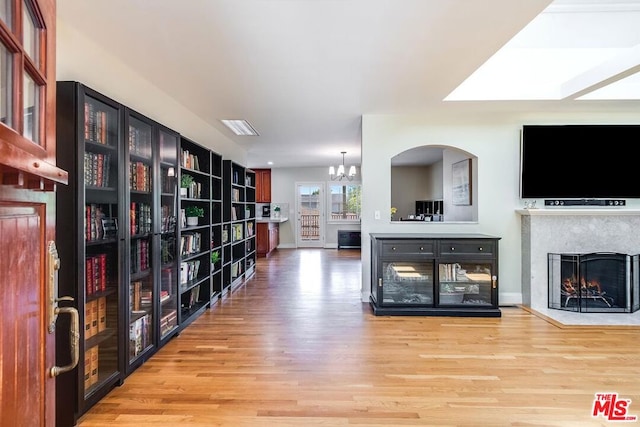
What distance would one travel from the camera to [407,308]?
12.7 ft

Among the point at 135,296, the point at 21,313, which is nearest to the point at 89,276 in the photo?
the point at 135,296

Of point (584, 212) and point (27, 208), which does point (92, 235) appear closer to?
point (27, 208)

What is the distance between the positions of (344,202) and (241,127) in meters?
5.75

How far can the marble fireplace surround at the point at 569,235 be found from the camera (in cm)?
401

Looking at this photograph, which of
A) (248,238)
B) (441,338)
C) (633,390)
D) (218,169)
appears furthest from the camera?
(248,238)

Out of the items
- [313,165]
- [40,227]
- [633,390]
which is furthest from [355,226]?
[40,227]

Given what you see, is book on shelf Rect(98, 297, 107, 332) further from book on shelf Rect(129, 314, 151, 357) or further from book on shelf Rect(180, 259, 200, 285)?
book on shelf Rect(180, 259, 200, 285)

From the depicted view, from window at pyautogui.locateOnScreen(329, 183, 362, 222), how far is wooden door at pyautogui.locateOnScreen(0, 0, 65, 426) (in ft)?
30.8

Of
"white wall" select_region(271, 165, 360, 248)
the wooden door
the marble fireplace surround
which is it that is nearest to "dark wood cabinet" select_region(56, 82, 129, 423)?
the wooden door

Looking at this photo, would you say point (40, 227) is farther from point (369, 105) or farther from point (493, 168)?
point (493, 168)

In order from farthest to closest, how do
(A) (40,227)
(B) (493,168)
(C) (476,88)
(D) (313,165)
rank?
(D) (313,165) < (B) (493,168) < (C) (476,88) < (A) (40,227)

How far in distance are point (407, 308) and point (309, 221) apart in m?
6.63

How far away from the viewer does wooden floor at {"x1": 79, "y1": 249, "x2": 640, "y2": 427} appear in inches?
80.4

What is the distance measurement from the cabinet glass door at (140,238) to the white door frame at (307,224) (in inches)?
295
